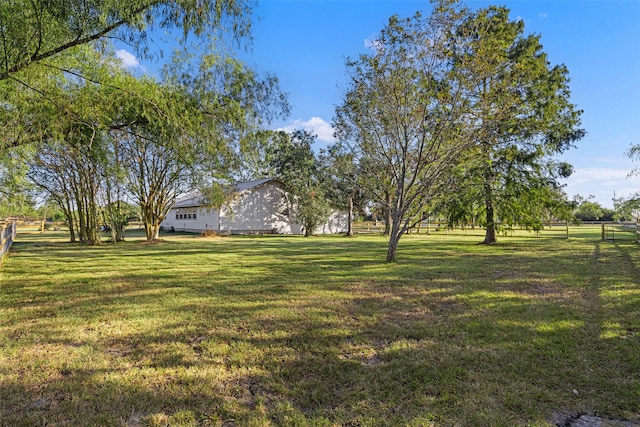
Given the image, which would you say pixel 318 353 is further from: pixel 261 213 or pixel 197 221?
pixel 197 221

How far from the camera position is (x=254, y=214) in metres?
30.3

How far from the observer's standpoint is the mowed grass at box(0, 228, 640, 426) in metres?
2.60

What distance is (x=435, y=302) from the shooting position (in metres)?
5.77

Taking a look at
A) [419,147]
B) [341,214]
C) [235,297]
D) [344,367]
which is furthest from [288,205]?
[344,367]

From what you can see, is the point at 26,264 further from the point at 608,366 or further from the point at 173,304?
the point at 608,366

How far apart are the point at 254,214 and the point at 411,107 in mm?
21870

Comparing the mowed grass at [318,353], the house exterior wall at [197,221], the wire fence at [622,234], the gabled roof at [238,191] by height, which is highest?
the gabled roof at [238,191]

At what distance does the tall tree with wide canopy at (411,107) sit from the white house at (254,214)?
59.2 ft

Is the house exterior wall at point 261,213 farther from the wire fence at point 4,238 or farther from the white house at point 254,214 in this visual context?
the wire fence at point 4,238

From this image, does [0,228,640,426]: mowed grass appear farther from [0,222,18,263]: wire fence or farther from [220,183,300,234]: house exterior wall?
[220,183,300,234]: house exterior wall

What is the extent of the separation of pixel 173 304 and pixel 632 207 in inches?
664

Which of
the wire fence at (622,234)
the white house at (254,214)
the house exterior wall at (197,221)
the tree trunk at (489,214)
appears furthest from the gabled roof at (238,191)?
the wire fence at (622,234)

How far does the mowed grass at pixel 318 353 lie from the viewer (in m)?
2.60

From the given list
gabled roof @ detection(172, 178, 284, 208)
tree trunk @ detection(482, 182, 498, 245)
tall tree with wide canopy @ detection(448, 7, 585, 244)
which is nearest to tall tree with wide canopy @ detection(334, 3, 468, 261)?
tall tree with wide canopy @ detection(448, 7, 585, 244)
